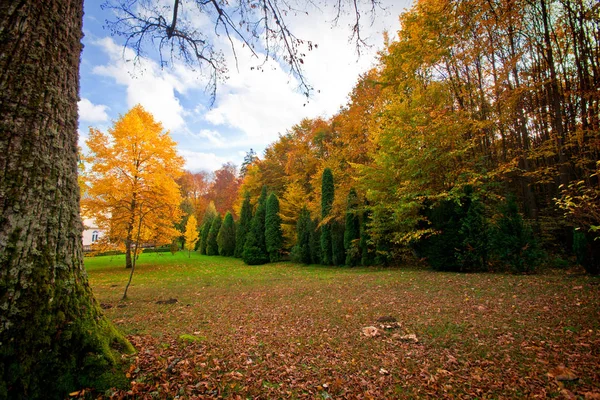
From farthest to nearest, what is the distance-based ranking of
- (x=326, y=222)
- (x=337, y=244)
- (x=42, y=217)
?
1. (x=326, y=222)
2. (x=337, y=244)
3. (x=42, y=217)

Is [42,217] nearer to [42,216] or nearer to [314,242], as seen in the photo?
[42,216]

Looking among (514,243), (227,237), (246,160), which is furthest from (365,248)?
(246,160)

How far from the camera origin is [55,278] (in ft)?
6.84

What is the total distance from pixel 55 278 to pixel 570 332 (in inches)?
230

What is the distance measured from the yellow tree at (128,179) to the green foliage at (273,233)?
21.2ft

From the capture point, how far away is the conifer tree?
17594 millimetres

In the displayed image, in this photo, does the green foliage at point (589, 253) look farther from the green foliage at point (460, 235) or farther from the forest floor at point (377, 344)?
the green foliage at point (460, 235)

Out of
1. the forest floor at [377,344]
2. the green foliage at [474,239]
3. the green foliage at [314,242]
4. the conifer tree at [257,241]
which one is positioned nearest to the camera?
the forest floor at [377,344]

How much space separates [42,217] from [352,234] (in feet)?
39.9

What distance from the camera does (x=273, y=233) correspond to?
18266 millimetres

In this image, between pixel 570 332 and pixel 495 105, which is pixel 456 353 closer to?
pixel 570 332

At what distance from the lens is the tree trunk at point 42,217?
1.81 metres

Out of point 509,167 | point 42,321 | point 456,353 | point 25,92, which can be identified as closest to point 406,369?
point 456,353

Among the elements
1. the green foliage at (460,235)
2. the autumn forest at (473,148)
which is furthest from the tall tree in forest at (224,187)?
the green foliage at (460,235)
